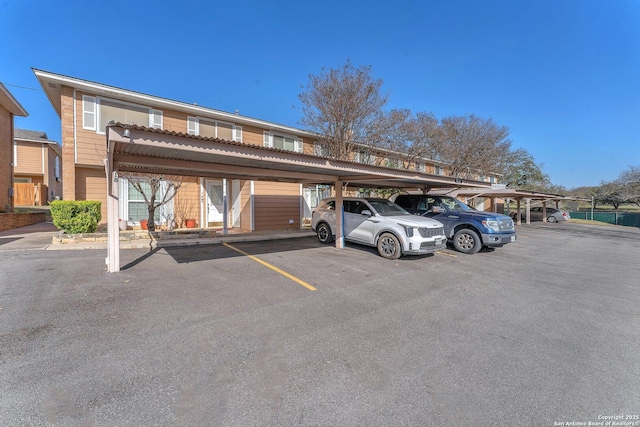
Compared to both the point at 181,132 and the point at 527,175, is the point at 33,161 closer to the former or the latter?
the point at 181,132

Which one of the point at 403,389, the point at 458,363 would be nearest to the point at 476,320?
the point at 458,363

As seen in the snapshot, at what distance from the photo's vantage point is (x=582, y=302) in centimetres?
480

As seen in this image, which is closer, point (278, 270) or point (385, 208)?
point (278, 270)

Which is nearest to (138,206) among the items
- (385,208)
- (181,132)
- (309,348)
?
(181,132)

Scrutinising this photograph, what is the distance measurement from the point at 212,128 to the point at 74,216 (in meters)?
6.36

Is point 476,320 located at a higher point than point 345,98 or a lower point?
lower

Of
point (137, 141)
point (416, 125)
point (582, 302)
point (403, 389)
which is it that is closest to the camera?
point (403, 389)

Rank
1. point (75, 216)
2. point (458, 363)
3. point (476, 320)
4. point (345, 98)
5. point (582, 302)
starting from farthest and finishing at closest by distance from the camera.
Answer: point (345, 98) < point (75, 216) < point (582, 302) < point (476, 320) < point (458, 363)

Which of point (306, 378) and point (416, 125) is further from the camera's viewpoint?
point (416, 125)

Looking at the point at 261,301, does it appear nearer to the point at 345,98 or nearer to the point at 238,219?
the point at 238,219

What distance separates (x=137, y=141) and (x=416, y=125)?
1613 centimetres

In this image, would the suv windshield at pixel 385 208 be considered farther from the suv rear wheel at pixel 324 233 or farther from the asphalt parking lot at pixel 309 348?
the asphalt parking lot at pixel 309 348

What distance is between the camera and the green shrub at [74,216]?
872 cm

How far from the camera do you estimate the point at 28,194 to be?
69.4 feet
